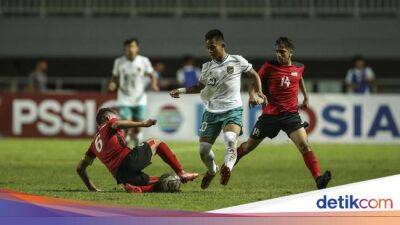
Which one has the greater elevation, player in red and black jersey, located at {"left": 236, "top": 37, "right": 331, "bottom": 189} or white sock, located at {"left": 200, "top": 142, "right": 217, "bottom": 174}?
player in red and black jersey, located at {"left": 236, "top": 37, "right": 331, "bottom": 189}

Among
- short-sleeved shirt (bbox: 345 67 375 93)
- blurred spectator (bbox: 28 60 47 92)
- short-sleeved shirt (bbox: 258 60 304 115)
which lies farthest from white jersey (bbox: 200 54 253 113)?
blurred spectator (bbox: 28 60 47 92)

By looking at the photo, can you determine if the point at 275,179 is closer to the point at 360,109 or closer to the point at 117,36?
the point at 360,109

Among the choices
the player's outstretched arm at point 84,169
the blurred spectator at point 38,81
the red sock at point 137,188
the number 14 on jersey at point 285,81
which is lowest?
the blurred spectator at point 38,81

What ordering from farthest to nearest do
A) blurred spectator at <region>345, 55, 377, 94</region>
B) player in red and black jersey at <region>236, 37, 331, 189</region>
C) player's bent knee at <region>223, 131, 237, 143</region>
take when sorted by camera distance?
blurred spectator at <region>345, 55, 377, 94</region> → player in red and black jersey at <region>236, 37, 331, 189</region> → player's bent knee at <region>223, 131, 237, 143</region>

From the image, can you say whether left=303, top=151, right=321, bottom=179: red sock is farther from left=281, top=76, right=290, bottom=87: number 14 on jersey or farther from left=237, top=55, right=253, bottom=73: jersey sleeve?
left=237, top=55, right=253, bottom=73: jersey sleeve

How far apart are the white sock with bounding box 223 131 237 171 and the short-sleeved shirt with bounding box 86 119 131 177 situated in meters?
1.18

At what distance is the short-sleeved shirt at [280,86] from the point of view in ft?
46.4

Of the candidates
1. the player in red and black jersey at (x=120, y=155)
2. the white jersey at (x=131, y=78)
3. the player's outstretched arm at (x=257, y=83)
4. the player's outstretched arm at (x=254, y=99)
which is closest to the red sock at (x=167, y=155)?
the player in red and black jersey at (x=120, y=155)

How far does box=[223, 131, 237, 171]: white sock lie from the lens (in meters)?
13.2

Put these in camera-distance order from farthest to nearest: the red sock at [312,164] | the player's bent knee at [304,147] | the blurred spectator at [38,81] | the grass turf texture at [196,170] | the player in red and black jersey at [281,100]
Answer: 1. the blurred spectator at [38,81]
2. the player in red and black jersey at [281,100]
3. the player's bent knee at [304,147]
4. the red sock at [312,164]
5. the grass turf texture at [196,170]

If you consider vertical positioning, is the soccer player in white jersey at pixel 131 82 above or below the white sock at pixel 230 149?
below

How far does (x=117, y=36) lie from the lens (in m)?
34.0

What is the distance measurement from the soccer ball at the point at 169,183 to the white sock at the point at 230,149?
644 mm

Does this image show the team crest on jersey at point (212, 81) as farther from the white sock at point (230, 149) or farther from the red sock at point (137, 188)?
the red sock at point (137, 188)
